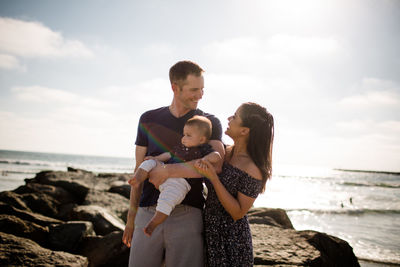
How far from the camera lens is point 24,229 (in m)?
5.23

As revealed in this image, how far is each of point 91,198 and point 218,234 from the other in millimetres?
7467

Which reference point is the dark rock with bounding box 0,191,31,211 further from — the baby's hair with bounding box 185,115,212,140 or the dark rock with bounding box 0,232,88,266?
the baby's hair with bounding box 185,115,212,140

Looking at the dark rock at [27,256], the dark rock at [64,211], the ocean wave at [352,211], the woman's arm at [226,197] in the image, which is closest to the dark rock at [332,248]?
the woman's arm at [226,197]

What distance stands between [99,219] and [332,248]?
15.7ft

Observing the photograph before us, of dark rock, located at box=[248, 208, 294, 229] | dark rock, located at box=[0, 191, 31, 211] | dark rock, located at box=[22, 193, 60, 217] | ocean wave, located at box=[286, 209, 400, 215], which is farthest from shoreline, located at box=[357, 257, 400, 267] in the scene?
ocean wave, located at box=[286, 209, 400, 215]

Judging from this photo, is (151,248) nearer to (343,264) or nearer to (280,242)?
(280,242)

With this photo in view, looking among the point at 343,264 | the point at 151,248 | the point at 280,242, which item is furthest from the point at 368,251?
the point at 151,248

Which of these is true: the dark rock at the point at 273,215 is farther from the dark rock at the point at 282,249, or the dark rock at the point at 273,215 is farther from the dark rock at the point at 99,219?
the dark rock at the point at 99,219

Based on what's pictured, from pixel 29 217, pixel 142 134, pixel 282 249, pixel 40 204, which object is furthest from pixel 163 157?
pixel 40 204

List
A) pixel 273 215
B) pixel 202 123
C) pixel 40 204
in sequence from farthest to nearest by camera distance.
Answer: pixel 40 204 < pixel 273 215 < pixel 202 123

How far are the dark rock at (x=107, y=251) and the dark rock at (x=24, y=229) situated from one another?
0.90 meters

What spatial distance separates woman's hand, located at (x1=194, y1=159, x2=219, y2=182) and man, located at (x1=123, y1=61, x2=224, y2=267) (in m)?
0.10

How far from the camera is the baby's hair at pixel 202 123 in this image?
2.41m

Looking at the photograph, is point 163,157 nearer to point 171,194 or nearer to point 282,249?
point 171,194
